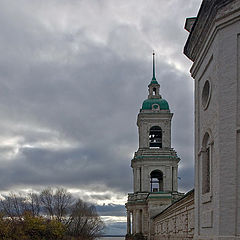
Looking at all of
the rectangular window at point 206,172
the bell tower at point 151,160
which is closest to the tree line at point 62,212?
the bell tower at point 151,160

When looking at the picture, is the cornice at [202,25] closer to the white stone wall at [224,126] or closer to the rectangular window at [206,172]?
the white stone wall at [224,126]

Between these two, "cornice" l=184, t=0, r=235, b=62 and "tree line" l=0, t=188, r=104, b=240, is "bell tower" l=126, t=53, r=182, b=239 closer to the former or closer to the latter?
"tree line" l=0, t=188, r=104, b=240

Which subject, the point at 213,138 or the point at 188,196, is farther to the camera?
the point at 188,196

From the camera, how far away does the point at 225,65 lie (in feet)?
32.0

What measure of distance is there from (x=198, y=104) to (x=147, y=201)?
46.4 metres

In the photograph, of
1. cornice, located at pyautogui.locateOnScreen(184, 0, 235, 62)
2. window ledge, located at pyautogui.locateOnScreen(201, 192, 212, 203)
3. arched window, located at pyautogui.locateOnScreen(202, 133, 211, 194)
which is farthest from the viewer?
arched window, located at pyautogui.locateOnScreen(202, 133, 211, 194)

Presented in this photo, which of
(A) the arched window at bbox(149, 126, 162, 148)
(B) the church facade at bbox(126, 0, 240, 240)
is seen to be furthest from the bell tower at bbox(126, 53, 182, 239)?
(B) the church facade at bbox(126, 0, 240, 240)

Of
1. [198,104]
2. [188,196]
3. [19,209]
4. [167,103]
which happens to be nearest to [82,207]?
[19,209]

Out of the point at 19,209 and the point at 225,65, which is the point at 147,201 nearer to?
the point at 19,209

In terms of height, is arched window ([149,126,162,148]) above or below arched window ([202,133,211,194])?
above

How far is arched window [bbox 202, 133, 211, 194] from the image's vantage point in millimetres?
11470

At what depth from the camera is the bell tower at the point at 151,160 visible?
59.5m

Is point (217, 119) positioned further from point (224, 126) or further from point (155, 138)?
point (155, 138)

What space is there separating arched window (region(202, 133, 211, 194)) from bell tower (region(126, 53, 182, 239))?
4696cm
